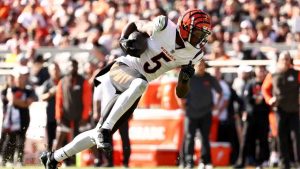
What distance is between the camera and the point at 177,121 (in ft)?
54.9

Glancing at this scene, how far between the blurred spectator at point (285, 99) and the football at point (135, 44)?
5.43 m

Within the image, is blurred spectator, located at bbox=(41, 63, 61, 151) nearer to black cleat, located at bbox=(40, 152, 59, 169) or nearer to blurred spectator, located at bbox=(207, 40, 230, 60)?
blurred spectator, located at bbox=(207, 40, 230, 60)

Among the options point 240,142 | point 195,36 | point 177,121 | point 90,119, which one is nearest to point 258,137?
point 240,142

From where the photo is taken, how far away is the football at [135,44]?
9.82 metres

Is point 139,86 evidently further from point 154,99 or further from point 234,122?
point 154,99

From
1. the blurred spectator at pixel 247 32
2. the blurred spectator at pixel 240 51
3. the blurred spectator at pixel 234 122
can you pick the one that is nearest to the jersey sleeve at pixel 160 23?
the blurred spectator at pixel 234 122

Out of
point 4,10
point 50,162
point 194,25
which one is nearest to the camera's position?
point 194,25

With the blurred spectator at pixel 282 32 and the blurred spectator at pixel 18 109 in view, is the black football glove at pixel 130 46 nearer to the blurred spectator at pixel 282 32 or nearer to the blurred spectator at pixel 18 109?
the blurred spectator at pixel 18 109

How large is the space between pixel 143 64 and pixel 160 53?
0.67 ft

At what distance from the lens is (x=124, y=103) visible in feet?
31.7

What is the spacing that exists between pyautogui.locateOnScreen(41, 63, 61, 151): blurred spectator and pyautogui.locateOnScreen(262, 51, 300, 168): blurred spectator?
11.7 feet

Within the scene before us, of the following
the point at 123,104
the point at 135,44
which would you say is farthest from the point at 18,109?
the point at 123,104

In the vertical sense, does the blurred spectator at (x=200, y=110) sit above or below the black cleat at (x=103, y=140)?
below

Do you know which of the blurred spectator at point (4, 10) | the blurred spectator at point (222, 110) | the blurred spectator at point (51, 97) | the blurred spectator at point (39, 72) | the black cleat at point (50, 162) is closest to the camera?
the black cleat at point (50, 162)
